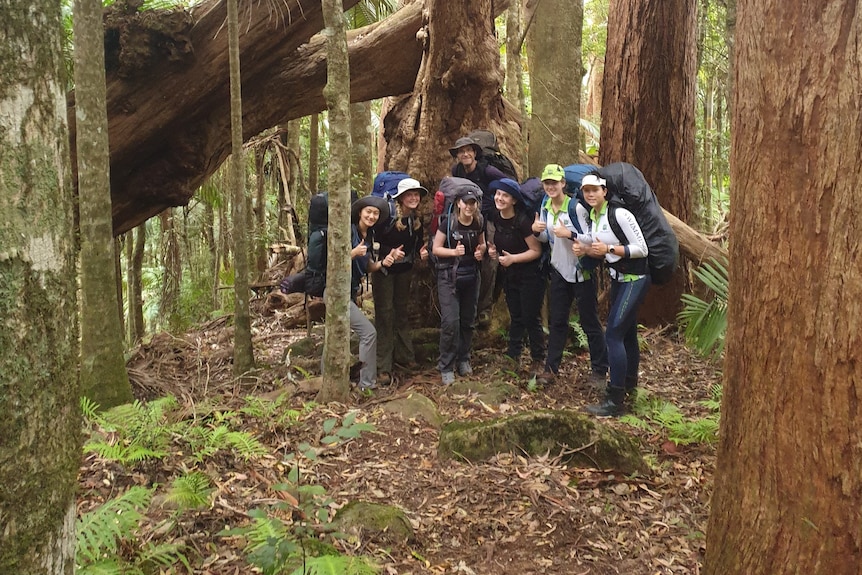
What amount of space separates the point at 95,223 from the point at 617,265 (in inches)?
178

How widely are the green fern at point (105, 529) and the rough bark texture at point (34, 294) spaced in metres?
1.55

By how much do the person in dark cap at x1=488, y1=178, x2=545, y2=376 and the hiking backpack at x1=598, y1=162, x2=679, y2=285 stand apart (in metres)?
1.27

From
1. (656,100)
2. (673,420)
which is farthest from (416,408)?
(656,100)

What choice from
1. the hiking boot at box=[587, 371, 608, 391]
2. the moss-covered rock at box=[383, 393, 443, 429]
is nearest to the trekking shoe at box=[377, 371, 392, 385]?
the moss-covered rock at box=[383, 393, 443, 429]

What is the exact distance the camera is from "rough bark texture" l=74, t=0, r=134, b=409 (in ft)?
16.9

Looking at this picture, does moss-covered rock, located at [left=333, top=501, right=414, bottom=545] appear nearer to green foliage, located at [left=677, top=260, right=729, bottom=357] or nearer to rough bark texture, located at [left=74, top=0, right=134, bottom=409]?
rough bark texture, located at [left=74, top=0, right=134, bottom=409]

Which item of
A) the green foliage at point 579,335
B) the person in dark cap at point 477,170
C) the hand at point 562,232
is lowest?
the green foliage at point 579,335

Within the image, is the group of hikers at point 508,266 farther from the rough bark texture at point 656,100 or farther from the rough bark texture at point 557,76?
the rough bark texture at point 656,100

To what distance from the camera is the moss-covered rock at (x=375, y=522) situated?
368 cm

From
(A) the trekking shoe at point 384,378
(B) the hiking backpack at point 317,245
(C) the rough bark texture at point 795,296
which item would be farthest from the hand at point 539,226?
(C) the rough bark texture at point 795,296

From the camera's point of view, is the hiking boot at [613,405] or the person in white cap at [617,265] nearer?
the person in white cap at [617,265]

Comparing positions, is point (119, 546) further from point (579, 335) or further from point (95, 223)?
point (579, 335)

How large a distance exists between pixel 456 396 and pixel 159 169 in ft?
16.1

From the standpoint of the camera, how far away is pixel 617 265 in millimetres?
5672
